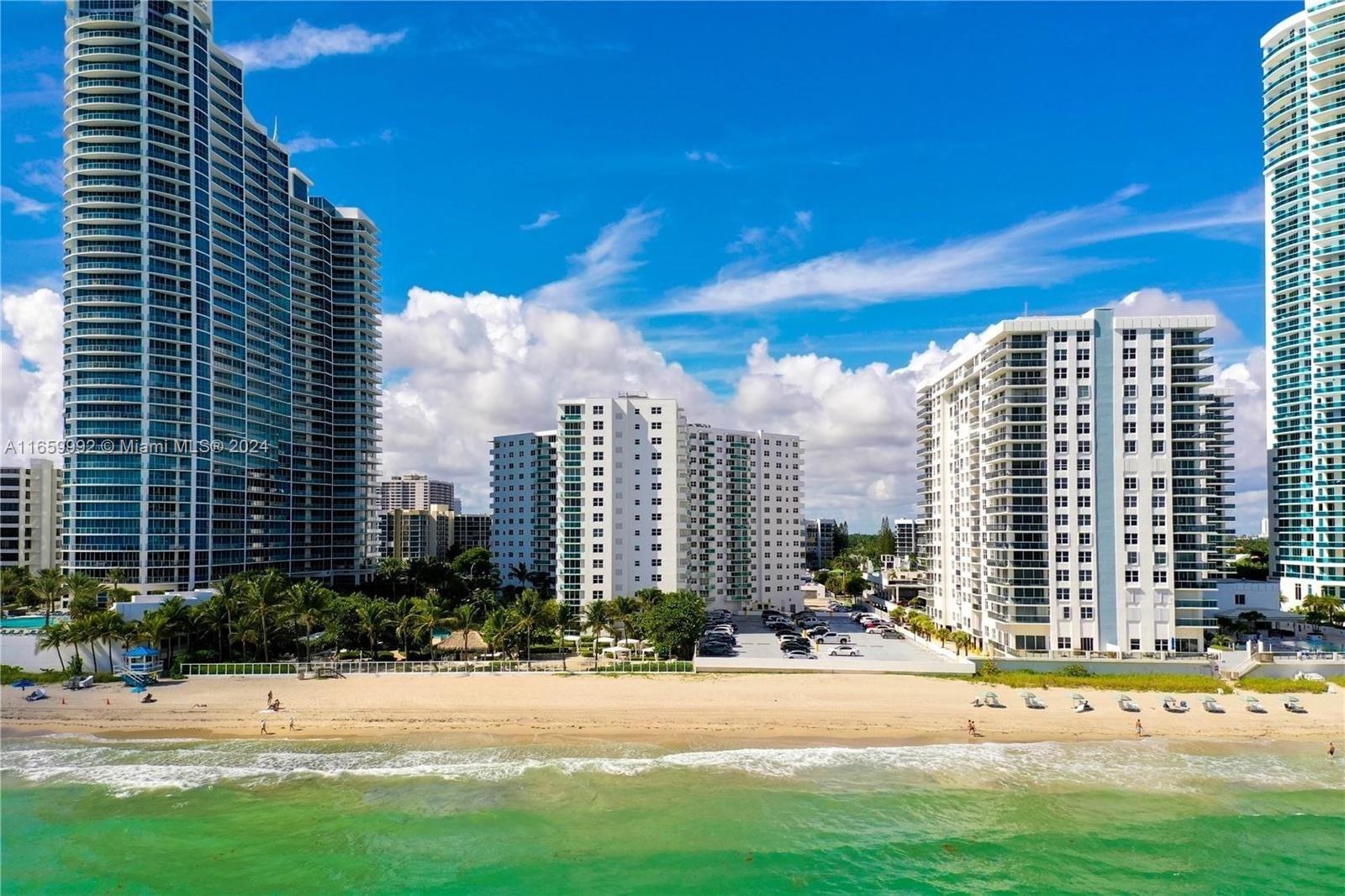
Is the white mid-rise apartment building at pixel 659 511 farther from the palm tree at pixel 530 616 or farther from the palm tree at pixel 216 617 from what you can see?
the palm tree at pixel 216 617

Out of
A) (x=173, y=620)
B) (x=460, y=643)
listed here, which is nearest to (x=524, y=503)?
(x=460, y=643)

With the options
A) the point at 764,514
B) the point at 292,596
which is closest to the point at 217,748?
the point at 292,596

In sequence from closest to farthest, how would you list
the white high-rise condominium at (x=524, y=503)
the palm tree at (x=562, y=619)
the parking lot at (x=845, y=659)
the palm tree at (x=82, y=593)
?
the parking lot at (x=845, y=659) < the palm tree at (x=82, y=593) < the palm tree at (x=562, y=619) < the white high-rise condominium at (x=524, y=503)

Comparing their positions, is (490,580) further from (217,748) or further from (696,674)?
(217,748)

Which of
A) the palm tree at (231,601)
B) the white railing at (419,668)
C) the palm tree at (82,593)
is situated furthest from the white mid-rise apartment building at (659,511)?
the palm tree at (82,593)

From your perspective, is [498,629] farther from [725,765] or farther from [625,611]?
[725,765]

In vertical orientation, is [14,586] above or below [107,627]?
above
